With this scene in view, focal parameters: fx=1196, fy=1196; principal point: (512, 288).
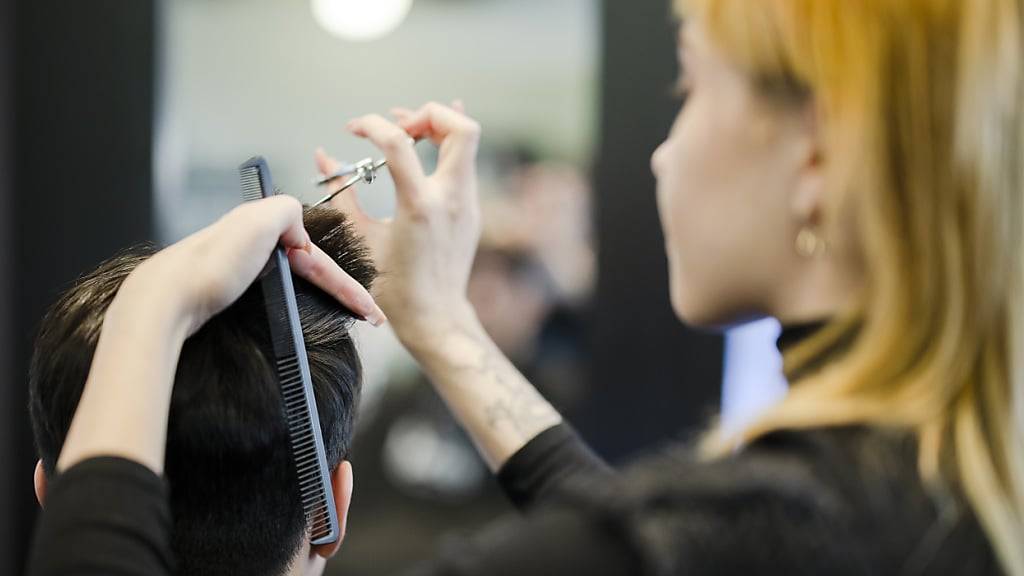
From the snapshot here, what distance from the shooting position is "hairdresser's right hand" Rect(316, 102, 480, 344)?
3.31ft

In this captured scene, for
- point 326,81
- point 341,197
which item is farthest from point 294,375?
point 326,81

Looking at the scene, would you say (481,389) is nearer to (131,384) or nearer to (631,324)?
(131,384)

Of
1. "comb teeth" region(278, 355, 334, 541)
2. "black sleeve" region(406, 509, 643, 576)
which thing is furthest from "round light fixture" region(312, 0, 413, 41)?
"black sleeve" region(406, 509, 643, 576)

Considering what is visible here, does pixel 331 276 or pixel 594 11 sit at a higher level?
pixel 331 276

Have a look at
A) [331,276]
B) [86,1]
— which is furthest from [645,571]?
[86,1]

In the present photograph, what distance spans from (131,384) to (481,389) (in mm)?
387

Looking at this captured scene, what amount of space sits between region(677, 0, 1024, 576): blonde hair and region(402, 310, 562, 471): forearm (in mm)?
392

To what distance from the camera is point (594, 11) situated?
262cm

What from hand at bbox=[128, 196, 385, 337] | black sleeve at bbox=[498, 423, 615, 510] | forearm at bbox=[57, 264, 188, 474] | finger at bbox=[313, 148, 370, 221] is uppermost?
hand at bbox=[128, 196, 385, 337]

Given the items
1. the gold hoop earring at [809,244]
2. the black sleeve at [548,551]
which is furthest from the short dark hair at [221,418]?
the gold hoop earring at [809,244]

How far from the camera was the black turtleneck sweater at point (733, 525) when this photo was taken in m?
0.58

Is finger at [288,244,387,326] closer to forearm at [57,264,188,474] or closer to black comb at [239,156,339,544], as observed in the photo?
black comb at [239,156,339,544]

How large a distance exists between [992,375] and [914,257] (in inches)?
2.8

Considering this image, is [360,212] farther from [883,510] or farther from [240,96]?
[240,96]
